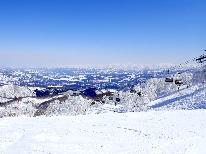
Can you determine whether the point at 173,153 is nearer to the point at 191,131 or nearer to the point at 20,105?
the point at 191,131

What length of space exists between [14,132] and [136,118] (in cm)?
1441

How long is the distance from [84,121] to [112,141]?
1074 cm

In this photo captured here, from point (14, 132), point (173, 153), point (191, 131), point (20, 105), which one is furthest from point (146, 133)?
point (20, 105)

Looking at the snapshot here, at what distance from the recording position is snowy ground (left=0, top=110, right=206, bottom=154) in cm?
2722

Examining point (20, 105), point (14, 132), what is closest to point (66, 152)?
point (14, 132)

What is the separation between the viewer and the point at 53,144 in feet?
94.6

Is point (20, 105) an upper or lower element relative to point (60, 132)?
lower

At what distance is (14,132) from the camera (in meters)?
34.1

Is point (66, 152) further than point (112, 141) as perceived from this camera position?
No

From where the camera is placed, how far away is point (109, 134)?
32.9 meters

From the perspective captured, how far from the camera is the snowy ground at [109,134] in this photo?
89.3ft

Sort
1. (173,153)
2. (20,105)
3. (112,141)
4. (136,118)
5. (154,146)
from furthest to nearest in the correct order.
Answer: (20,105) < (136,118) < (112,141) < (154,146) < (173,153)

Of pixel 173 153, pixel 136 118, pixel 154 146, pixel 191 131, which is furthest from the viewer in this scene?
pixel 136 118

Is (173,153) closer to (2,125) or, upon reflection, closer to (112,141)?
(112,141)
